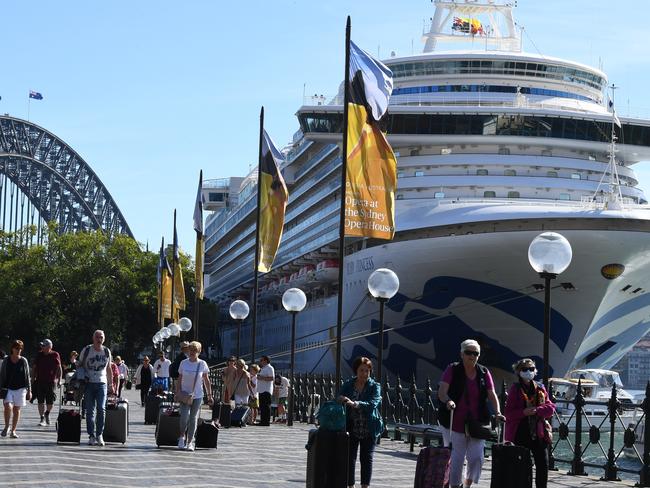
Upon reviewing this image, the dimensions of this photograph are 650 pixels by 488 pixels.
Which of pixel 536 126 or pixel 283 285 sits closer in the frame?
pixel 536 126

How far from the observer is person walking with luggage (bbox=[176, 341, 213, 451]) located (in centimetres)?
1822

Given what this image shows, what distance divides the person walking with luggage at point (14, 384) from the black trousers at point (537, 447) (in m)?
8.91

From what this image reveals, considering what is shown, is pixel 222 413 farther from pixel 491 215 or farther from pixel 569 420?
pixel 491 215

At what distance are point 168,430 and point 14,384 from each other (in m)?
2.50

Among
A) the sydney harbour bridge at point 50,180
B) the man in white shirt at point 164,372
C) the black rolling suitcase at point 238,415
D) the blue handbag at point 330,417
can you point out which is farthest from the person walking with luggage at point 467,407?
the sydney harbour bridge at point 50,180

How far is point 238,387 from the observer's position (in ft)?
84.7

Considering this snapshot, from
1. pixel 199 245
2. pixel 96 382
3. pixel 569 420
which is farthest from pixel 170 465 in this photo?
pixel 199 245

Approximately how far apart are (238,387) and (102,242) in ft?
210

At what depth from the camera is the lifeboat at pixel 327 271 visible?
159ft

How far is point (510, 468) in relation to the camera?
11.9m

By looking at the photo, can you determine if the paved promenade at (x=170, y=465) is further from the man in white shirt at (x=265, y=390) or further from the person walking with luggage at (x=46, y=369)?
the man in white shirt at (x=265, y=390)

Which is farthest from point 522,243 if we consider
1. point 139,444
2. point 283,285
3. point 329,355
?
point 283,285

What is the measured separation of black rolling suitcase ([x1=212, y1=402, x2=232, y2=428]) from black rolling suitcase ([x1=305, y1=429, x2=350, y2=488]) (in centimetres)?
1272

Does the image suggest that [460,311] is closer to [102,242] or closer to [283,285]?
[283,285]
